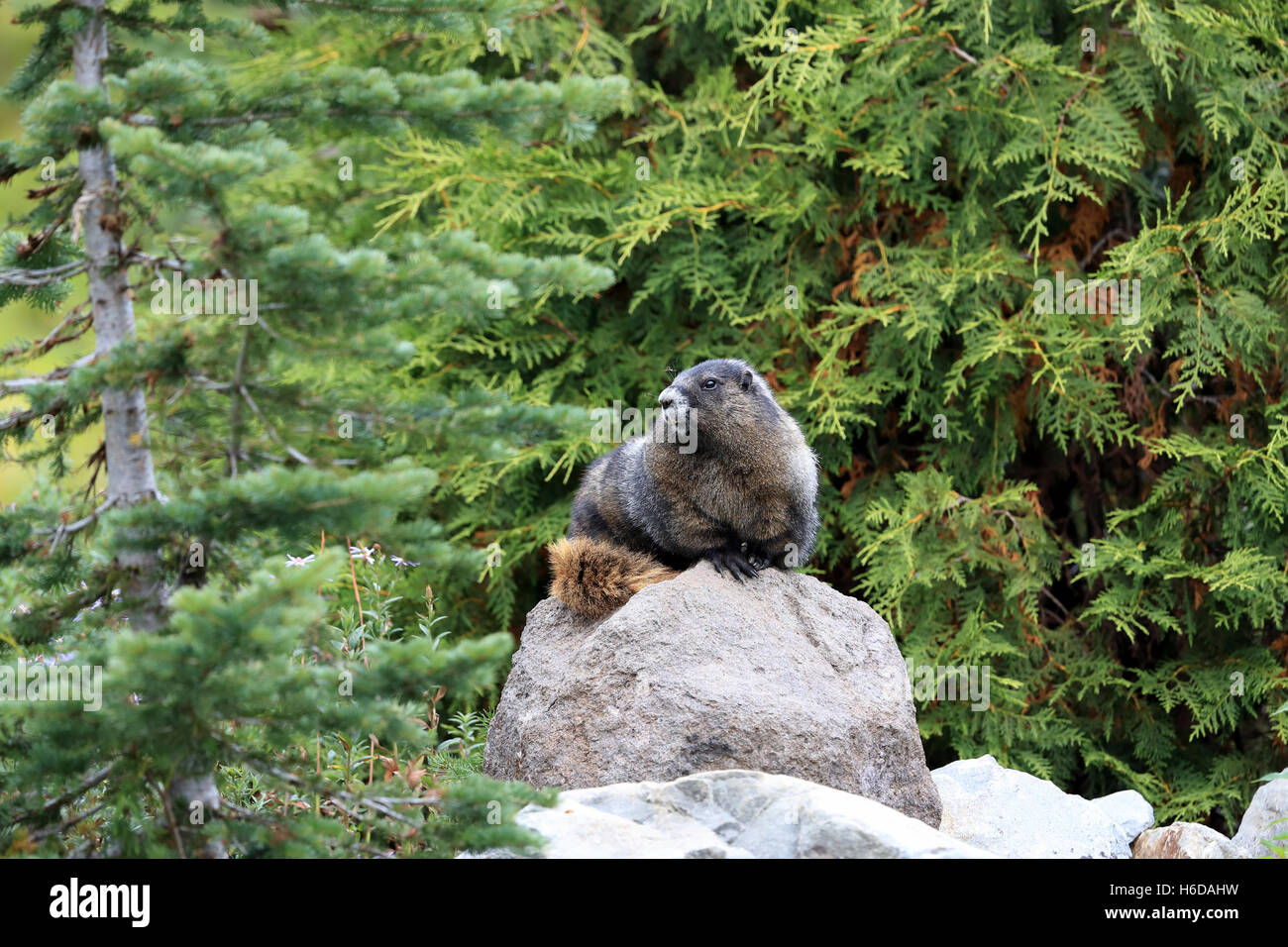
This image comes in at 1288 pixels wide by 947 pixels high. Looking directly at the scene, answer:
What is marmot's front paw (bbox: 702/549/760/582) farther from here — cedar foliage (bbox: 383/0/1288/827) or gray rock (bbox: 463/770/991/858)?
cedar foliage (bbox: 383/0/1288/827)

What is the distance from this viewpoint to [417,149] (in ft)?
23.0

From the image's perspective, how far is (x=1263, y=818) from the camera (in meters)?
4.60

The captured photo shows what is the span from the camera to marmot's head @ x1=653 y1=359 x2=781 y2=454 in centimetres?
473

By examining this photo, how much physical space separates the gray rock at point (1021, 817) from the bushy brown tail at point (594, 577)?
1.51 meters

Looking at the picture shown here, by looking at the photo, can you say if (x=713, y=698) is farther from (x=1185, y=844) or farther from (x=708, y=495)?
(x=1185, y=844)

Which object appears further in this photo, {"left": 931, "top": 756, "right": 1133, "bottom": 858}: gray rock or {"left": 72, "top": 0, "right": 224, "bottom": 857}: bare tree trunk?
{"left": 931, "top": 756, "right": 1133, "bottom": 858}: gray rock

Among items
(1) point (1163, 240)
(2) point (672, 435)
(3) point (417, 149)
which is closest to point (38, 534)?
(2) point (672, 435)

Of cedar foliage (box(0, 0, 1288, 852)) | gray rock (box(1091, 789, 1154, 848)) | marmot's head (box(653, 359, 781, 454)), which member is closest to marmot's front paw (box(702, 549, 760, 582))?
marmot's head (box(653, 359, 781, 454))

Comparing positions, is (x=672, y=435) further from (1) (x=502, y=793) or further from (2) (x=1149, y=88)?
(2) (x=1149, y=88)

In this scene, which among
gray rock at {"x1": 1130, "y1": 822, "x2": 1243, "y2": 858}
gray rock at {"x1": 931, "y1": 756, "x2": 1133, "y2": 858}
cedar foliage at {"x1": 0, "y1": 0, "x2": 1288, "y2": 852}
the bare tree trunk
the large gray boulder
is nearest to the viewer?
the bare tree trunk

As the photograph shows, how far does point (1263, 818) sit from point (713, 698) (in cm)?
224

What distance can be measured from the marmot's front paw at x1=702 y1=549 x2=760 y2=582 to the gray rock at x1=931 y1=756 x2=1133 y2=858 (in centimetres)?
121

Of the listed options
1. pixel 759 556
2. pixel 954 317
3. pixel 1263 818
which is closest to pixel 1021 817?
pixel 1263 818

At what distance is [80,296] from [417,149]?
3.30 meters
